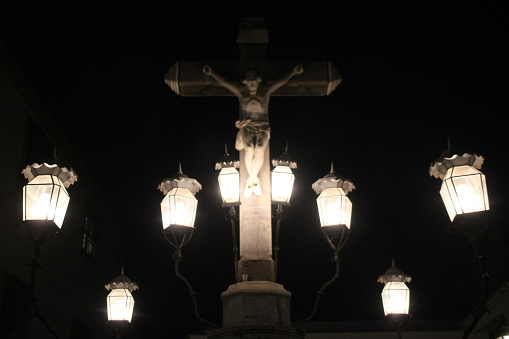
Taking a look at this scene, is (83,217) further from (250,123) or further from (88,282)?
(250,123)

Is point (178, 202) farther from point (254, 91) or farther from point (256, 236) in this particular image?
point (254, 91)

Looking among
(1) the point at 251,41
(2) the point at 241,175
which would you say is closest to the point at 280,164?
(2) the point at 241,175

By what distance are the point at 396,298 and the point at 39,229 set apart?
7.30 m

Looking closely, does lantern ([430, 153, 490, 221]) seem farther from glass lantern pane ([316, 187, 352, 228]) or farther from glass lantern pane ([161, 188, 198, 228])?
glass lantern pane ([161, 188, 198, 228])

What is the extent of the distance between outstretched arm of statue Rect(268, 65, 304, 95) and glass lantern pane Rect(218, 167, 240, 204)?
1.06m

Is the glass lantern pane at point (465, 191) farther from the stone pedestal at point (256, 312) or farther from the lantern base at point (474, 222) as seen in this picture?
the stone pedestal at point (256, 312)

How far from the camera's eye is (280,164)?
6859 millimetres

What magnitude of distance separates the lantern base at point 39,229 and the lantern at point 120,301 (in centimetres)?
557

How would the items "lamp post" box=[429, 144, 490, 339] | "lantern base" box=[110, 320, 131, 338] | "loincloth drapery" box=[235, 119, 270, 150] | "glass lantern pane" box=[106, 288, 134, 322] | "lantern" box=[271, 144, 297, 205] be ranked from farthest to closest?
1. "glass lantern pane" box=[106, 288, 134, 322]
2. "lantern base" box=[110, 320, 131, 338]
3. "lantern" box=[271, 144, 297, 205]
4. "loincloth drapery" box=[235, 119, 270, 150]
5. "lamp post" box=[429, 144, 490, 339]

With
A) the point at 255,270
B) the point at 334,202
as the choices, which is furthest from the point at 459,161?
the point at 255,270

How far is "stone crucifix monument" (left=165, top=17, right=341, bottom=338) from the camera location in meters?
5.30

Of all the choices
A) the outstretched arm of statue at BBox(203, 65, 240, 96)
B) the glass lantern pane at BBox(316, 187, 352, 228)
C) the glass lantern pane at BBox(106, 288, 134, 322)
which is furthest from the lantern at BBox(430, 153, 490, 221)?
the glass lantern pane at BBox(106, 288, 134, 322)

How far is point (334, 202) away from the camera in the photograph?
21.6ft

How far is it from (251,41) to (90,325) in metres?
13.8
